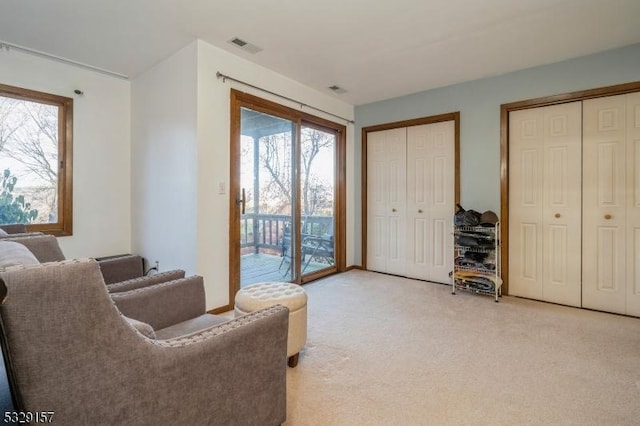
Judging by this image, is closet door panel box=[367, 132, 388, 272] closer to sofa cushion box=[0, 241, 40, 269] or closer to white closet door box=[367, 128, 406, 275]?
white closet door box=[367, 128, 406, 275]

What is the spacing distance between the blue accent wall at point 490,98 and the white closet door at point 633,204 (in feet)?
1.06

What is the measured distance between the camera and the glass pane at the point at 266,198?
11.6 feet

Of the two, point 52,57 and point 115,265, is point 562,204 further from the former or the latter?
point 52,57

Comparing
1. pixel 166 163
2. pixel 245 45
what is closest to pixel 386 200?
pixel 245 45

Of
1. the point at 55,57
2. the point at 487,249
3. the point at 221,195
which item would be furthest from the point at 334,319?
the point at 55,57

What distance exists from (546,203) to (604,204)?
1.54 feet

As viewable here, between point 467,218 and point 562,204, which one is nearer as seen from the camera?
point 562,204

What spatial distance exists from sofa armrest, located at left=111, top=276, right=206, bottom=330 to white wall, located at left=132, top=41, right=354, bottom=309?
42.8 inches

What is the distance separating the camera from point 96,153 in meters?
3.54

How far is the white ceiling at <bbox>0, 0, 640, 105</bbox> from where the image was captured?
7.82ft

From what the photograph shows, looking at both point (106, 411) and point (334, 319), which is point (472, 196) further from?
point (106, 411)

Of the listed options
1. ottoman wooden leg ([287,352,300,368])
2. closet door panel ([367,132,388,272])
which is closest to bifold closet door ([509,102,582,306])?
closet door panel ([367,132,388,272])

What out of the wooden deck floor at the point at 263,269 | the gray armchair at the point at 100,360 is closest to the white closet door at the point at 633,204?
the wooden deck floor at the point at 263,269

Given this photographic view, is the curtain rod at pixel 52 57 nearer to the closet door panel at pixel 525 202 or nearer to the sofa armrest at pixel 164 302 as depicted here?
the sofa armrest at pixel 164 302
